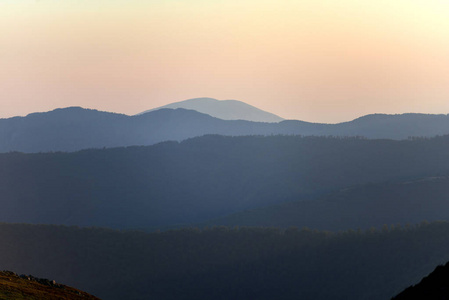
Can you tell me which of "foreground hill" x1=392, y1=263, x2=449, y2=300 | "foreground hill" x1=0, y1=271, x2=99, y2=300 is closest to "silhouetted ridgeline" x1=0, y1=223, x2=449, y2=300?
"foreground hill" x1=0, y1=271, x2=99, y2=300

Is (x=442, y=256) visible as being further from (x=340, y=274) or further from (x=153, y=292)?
(x=153, y=292)

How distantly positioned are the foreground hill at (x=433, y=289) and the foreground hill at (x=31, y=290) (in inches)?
947

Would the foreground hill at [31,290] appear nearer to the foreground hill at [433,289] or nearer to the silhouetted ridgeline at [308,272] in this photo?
the foreground hill at [433,289]

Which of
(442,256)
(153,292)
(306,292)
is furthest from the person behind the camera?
(153,292)

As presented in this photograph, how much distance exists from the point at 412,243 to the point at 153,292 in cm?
6095

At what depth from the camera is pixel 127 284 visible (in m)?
194

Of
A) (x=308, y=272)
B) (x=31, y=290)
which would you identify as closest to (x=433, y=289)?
(x=31, y=290)

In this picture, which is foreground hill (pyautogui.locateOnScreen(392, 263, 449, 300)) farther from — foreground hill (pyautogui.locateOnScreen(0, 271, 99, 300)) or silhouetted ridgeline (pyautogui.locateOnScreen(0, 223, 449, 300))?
silhouetted ridgeline (pyautogui.locateOnScreen(0, 223, 449, 300))

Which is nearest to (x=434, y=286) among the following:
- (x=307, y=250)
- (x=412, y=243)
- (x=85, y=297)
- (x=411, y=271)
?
(x=85, y=297)

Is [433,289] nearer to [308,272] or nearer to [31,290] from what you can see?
[31,290]

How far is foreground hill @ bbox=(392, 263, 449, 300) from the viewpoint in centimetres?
4331

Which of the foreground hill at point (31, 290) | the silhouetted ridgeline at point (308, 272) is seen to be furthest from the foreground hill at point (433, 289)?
the silhouetted ridgeline at point (308, 272)

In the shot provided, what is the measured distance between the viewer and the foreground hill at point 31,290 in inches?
2051

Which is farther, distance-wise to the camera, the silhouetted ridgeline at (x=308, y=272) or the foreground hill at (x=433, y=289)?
the silhouetted ridgeline at (x=308, y=272)
